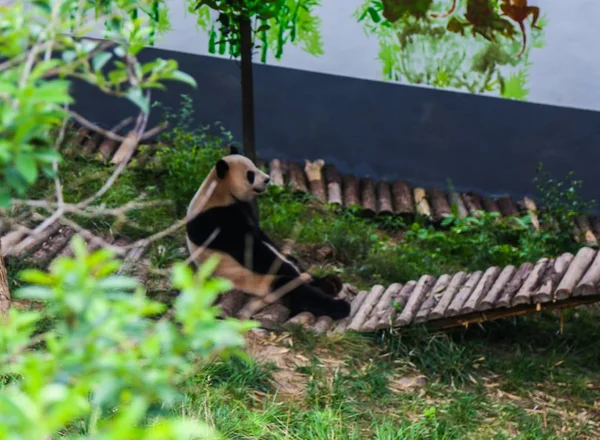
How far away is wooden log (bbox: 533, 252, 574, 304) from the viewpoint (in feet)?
14.9

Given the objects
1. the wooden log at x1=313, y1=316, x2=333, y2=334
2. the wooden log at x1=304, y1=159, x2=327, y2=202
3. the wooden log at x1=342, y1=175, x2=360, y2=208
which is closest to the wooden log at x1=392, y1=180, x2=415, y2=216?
the wooden log at x1=342, y1=175, x2=360, y2=208

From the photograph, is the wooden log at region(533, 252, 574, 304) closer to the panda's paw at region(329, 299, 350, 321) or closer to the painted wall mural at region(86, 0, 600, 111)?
the panda's paw at region(329, 299, 350, 321)

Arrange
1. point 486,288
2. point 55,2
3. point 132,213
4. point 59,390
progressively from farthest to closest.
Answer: point 132,213
point 486,288
point 55,2
point 59,390

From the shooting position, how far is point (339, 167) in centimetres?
770

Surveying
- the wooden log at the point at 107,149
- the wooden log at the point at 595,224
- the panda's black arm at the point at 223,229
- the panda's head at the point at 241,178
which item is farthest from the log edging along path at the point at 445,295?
the wooden log at the point at 595,224

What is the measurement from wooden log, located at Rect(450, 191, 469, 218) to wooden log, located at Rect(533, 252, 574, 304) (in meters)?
2.05

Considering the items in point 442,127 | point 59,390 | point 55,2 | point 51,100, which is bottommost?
point 442,127

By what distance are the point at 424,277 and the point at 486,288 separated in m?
0.52

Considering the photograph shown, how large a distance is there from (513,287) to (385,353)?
81cm

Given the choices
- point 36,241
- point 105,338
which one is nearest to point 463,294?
point 36,241

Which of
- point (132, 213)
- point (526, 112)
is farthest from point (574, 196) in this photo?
point (132, 213)

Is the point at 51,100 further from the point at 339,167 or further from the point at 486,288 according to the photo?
the point at 339,167

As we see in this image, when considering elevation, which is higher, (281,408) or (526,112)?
(526,112)

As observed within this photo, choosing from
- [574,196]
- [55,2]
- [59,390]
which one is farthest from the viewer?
[574,196]
